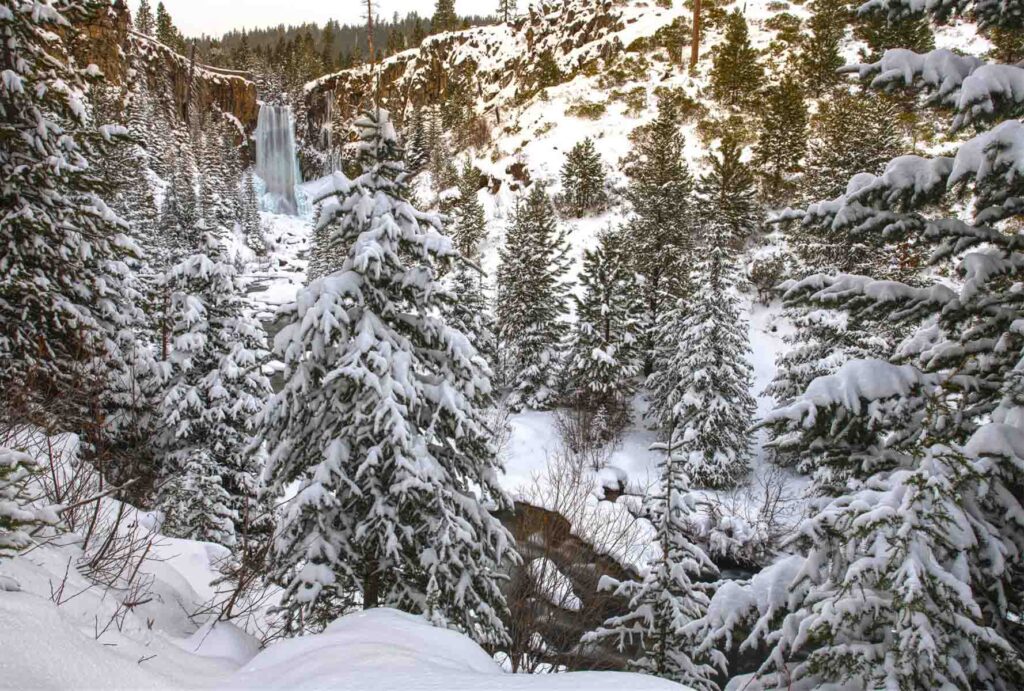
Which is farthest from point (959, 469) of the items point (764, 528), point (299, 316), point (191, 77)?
point (191, 77)

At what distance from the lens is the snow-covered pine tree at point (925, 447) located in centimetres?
329

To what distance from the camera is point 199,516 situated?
38.1 ft

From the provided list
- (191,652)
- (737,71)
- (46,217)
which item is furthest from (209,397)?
(737,71)

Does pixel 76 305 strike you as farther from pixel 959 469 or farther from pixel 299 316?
pixel 959 469

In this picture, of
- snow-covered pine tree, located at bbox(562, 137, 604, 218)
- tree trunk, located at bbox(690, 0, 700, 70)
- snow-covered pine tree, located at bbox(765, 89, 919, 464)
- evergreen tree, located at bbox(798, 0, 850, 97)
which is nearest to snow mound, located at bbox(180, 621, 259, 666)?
snow-covered pine tree, located at bbox(765, 89, 919, 464)

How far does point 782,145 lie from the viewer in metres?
33.1

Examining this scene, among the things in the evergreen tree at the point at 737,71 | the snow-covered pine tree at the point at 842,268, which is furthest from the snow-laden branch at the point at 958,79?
the evergreen tree at the point at 737,71

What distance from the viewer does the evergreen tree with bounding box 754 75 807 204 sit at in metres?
32.9

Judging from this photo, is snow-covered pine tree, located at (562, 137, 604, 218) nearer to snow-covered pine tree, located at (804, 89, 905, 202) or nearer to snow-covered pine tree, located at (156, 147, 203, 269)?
snow-covered pine tree, located at (804, 89, 905, 202)

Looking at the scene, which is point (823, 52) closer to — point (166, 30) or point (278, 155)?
point (278, 155)

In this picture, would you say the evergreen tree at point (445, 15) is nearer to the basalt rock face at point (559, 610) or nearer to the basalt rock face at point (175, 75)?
the basalt rock face at point (175, 75)

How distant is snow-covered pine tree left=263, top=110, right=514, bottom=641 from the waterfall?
71.4 metres

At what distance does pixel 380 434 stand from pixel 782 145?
1391 inches

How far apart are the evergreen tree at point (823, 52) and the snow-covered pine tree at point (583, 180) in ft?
57.1
